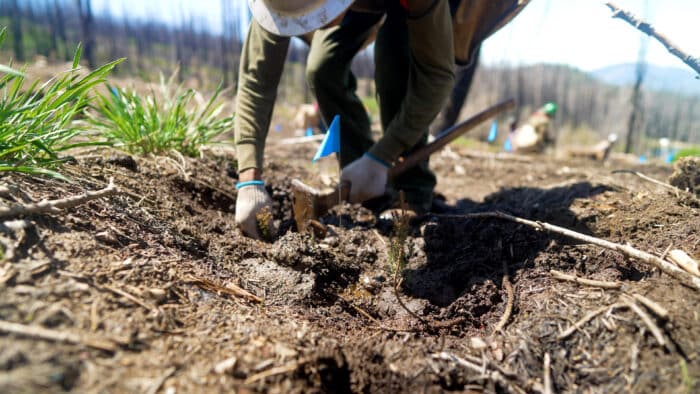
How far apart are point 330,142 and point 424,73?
21.8 inches

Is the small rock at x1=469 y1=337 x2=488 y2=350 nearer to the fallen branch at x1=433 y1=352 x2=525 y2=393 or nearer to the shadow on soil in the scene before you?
the fallen branch at x1=433 y1=352 x2=525 y2=393

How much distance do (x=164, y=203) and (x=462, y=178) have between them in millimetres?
2896

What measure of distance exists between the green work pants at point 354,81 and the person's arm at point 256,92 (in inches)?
15.9

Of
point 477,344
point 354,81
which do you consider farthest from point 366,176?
point 477,344

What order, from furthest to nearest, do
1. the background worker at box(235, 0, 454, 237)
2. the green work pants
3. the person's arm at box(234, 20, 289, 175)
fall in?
the green work pants → the person's arm at box(234, 20, 289, 175) → the background worker at box(235, 0, 454, 237)

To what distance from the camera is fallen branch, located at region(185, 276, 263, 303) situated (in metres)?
1.25

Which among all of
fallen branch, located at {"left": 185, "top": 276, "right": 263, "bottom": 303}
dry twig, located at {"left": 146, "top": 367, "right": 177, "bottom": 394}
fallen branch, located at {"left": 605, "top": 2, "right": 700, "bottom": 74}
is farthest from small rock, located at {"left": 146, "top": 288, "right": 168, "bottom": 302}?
fallen branch, located at {"left": 605, "top": 2, "right": 700, "bottom": 74}

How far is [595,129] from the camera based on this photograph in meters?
23.1

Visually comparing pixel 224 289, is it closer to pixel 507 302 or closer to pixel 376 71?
pixel 507 302

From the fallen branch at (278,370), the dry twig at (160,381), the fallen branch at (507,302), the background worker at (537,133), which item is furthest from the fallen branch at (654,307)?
the background worker at (537,133)

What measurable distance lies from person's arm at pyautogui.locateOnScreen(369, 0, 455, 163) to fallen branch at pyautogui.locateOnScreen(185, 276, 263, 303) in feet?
3.28

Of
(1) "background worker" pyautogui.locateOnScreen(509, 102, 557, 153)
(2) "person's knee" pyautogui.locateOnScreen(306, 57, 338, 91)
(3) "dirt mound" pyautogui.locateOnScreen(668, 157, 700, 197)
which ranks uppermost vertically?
Answer: (2) "person's knee" pyautogui.locateOnScreen(306, 57, 338, 91)

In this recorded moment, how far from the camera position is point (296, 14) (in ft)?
5.07

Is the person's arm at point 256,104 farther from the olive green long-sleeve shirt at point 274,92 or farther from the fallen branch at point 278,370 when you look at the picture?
the fallen branch at point 278,370
